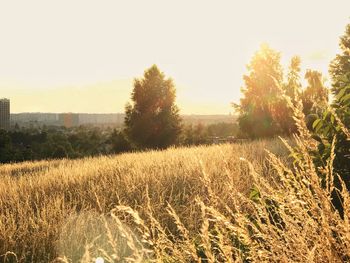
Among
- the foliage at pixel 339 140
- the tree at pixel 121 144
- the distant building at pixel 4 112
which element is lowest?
the tree at pixel 121 144

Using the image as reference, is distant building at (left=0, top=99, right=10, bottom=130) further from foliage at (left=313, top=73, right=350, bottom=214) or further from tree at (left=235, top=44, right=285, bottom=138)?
foliage at (left=313, top=73, right=350, bottom=214)

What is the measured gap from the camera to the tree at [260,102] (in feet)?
75.0

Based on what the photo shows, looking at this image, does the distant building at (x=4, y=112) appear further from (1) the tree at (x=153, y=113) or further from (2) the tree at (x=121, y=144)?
(1) the tree at (x=153, y=113)

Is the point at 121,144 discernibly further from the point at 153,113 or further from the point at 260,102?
the point at 260,102

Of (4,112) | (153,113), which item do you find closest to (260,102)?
(153,113)

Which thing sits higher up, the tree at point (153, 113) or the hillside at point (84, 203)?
the tree at point (153, 113)

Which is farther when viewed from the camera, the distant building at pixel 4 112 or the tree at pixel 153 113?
the distant building at pixel 4 112

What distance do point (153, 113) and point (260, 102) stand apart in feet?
25.4

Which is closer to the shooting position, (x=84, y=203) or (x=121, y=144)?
(x=84, y=203)

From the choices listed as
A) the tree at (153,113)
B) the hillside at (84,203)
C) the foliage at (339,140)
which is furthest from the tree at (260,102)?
the foliage at (339,140)

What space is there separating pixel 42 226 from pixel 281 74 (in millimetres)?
4469

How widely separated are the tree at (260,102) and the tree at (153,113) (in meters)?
5.23

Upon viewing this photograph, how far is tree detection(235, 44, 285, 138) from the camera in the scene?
22.9m

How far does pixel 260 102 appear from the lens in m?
25.5
